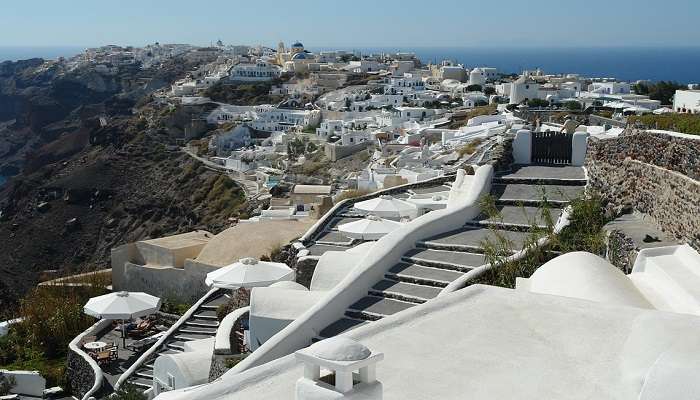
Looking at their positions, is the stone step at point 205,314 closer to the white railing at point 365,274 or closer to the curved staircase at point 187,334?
the curved staircase at point 187,334

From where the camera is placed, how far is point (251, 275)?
45.4 feet

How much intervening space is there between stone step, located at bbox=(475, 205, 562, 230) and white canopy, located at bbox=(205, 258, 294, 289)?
12.6 ft

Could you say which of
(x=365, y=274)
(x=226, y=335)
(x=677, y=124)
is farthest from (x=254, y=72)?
(x=365, y=274)

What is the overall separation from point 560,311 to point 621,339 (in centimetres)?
64

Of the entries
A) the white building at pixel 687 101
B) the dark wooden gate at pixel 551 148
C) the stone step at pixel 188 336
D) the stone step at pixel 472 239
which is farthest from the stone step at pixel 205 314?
the white building at pixel 687 101

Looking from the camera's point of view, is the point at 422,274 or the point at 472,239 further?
the point at 472,239

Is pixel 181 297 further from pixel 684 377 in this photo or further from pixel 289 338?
pixel 684 377

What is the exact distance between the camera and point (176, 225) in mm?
57031

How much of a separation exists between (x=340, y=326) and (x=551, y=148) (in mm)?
7160

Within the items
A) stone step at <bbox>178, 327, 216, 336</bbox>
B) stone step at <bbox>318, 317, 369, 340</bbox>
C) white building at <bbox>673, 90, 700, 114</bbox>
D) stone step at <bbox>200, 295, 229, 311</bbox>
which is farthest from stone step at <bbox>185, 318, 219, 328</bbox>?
white building at <bbox>673, 90, 700, 114</bbox>

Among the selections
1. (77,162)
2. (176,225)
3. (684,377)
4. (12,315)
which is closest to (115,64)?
(77,162)

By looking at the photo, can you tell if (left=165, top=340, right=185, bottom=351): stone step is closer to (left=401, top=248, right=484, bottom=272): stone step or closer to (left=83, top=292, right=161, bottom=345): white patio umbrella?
(left=83, top=292, right=161, bottom=345): white patio umbrella

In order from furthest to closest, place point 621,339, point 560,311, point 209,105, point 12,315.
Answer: point 209,105
point 12,315
point 560,311
point 621,339

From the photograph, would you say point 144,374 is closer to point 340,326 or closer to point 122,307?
point 122,307
